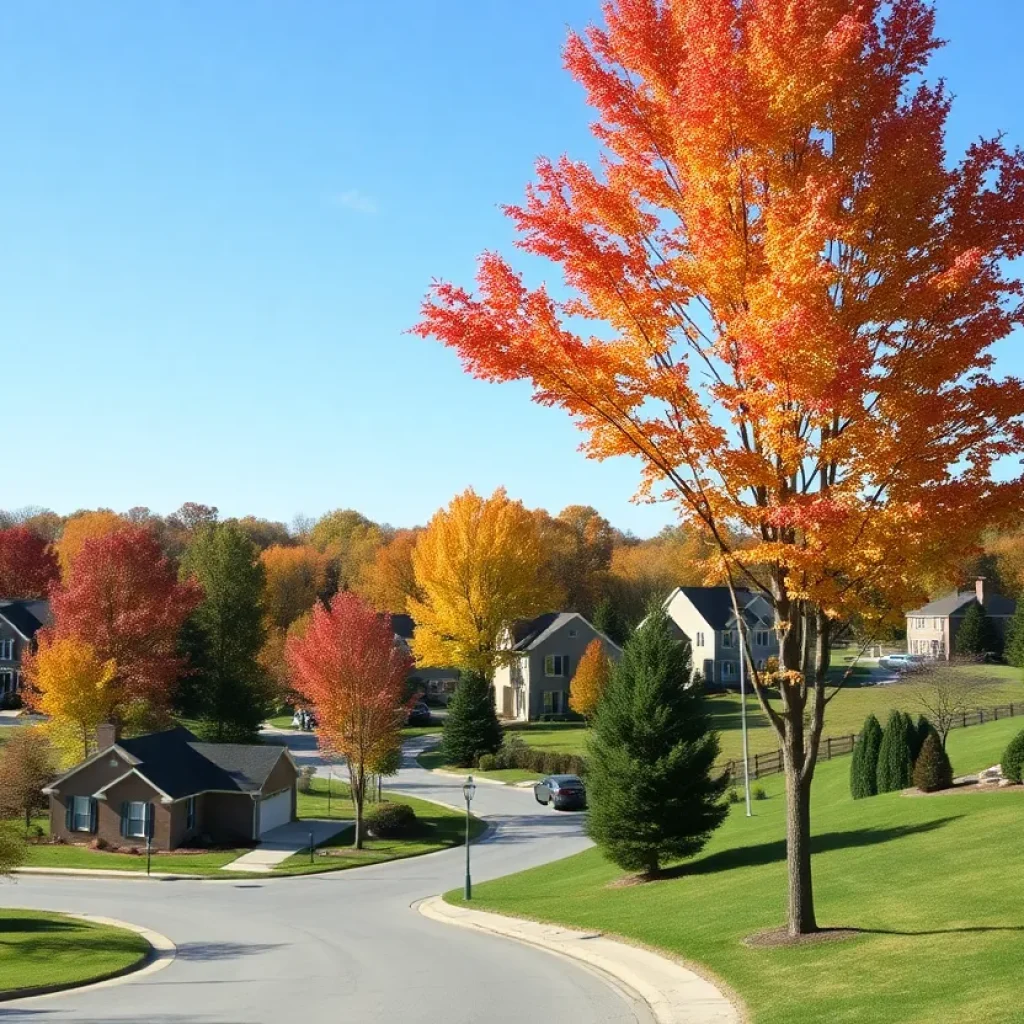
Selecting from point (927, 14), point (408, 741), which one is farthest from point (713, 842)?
point (408, 741)

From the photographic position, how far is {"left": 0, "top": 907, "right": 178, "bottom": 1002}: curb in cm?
2044

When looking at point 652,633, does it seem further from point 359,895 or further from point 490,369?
point 490,369

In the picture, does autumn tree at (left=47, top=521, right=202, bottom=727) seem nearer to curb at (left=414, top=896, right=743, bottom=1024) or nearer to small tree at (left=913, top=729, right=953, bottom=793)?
curb at (left=414, top=896, right=743, bottom=1024)

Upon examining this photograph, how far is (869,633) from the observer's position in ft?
48.5

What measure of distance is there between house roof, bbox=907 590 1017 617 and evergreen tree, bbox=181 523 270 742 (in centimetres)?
5736

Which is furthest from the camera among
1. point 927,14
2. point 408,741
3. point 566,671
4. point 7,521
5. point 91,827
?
point 7,521

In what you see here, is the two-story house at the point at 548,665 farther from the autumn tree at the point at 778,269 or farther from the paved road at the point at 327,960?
the autumn tree at the point at 778,269

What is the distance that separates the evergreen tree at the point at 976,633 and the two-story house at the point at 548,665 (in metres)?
33.0

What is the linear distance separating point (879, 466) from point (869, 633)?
7.81 feet

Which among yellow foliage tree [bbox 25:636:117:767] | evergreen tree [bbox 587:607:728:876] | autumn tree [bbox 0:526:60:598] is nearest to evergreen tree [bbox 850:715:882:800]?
evergreen tree [bbox 587:607:728:876]

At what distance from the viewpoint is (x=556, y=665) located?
7856cm

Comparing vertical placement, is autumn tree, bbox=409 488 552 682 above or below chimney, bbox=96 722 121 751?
above

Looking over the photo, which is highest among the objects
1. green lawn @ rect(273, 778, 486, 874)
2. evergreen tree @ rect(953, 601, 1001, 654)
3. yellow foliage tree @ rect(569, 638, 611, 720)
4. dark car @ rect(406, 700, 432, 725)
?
evergreen tree @ rect(953, 601, 1001, 654)

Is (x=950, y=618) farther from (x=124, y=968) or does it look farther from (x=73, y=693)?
(x=124, y=968)
